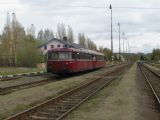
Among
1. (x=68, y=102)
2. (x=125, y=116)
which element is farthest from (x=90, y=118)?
(x=68, y=102)

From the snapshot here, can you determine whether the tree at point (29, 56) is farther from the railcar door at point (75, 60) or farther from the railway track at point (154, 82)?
the railcar door at point (75, 60)

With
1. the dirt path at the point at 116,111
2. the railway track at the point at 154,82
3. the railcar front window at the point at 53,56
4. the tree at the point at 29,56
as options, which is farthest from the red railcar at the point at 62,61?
the tree at the point at 29,56

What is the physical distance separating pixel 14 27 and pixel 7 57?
10739 mm

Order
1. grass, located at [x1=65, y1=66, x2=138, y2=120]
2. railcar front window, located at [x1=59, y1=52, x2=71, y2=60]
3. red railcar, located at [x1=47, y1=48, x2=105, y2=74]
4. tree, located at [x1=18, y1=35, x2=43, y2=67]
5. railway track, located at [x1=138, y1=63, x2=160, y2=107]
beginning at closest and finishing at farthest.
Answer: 1. grass, located at [x1=65, y1=66, x2=138, y2=120]
2. railway track, located at [x1=138, y1=63, x2=160, y2=107]
3. red railcar, located at [x1=47, y1=48, x2=105, y2=74]
4. railcar front window, located at [x1=59, y1=52, x2=71, y2=60]
5. tree, located at [x1=18, y1=35, x2=43, y2=67]

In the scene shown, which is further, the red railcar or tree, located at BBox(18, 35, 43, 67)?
tree, located at BBox(18, 35, 43, 67)

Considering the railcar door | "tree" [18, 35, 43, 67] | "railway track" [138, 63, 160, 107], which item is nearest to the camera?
"railway track" [138, 63, 160, 107]

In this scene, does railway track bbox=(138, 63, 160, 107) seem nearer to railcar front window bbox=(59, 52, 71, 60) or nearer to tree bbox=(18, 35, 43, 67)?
railcar front window bbox=(59, 52, 71, 60)

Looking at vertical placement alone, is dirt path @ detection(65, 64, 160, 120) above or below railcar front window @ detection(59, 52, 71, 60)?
below

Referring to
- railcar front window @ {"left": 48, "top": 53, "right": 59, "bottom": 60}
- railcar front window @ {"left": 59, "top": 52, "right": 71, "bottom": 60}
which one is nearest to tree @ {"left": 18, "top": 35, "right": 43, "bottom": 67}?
railcar front window @ {"left": 48, "top": 53, "right": 59, "bottom": 60}

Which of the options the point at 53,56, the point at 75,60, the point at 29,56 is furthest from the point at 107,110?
the point at 29,56

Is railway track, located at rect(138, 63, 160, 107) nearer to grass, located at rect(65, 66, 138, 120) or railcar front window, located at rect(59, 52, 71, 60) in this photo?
grass, located at rect(65, 66, 138, 120)

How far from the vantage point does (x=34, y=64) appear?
2837 inches

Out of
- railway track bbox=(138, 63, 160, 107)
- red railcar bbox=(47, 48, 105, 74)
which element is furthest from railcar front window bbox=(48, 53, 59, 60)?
railway track bbox=(138, 63, 160, 107)

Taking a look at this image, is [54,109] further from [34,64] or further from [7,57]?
[7,57]
